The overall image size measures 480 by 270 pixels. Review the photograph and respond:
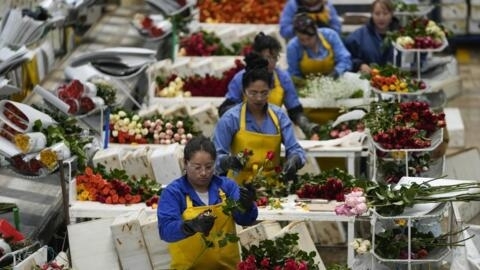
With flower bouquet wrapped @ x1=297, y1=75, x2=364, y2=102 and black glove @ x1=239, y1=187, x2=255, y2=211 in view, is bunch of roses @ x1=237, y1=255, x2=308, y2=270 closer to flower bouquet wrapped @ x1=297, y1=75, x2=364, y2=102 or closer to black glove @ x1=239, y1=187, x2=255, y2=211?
black glove @ x1=239, y1=187, x2=255, y2=211

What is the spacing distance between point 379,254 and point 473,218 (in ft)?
13.7

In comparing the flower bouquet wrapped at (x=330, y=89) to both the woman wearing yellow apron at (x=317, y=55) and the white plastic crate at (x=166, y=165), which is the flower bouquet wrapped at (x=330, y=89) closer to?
the woman wearing yellow apron at (x=317, y=55)

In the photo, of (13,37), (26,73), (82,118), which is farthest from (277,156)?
(26,73)

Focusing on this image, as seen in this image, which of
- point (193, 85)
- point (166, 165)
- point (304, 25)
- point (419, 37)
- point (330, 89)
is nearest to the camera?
point (166, 165)

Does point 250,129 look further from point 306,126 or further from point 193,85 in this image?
point 193,85

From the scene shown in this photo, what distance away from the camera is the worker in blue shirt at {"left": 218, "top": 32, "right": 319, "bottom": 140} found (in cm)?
1144

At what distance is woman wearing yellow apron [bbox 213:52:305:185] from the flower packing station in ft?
0.28

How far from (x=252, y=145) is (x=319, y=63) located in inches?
129

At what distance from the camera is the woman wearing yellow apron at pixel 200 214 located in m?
8.75

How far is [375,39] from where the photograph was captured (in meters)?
14.3

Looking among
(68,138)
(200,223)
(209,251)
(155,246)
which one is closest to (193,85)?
(68,138)

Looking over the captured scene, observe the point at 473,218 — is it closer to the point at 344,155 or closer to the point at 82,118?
the point at 344,155

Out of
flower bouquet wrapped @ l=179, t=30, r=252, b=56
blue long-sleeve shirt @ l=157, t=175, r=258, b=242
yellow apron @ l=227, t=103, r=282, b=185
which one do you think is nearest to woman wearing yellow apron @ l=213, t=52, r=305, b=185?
yellow apron @ l=227, t=103, r=282, b=185

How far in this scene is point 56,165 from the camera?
10.3 m
